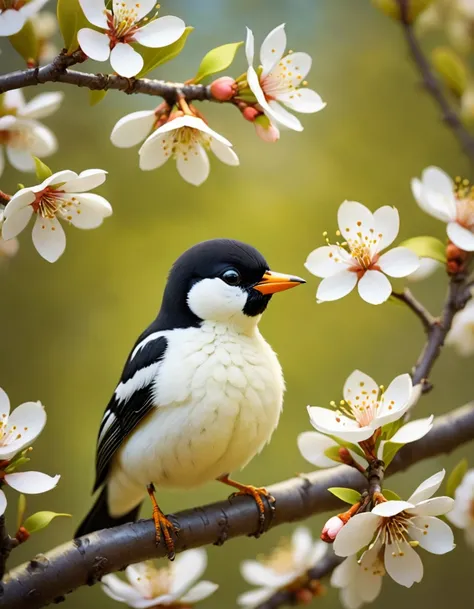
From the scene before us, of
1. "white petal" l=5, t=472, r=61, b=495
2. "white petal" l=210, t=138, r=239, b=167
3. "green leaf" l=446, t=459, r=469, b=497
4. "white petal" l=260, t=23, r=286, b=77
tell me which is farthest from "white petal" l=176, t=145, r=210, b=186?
"green leaf" l=446, t=459, r=469, b=497

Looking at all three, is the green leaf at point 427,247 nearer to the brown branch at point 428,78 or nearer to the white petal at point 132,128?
the brown branch at point 428,78

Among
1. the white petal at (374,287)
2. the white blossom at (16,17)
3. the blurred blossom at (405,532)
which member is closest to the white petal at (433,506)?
the blurred blossom at (405,532)

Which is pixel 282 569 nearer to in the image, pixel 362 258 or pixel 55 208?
pixel 362 258

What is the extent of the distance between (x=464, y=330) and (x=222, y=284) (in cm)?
57

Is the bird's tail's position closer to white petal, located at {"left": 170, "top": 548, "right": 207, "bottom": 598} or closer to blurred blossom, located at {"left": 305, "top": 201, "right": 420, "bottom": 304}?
white petal, located at {"left": 170, "top": 548, "right": 207, "bottom": 598}

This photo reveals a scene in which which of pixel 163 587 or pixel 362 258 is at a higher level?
pixel 362 258

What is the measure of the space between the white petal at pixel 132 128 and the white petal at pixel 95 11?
142 mm

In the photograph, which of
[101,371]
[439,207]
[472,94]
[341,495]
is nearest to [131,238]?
[101,371]

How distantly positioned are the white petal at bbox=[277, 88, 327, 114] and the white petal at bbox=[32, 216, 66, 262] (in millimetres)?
355

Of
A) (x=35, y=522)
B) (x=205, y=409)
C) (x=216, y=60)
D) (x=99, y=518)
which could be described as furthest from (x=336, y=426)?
(x=99, y=518)

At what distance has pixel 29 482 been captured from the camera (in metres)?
0.98

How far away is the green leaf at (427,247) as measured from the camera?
1268mm

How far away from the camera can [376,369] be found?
324 cm

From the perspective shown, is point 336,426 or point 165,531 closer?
point 336,426
